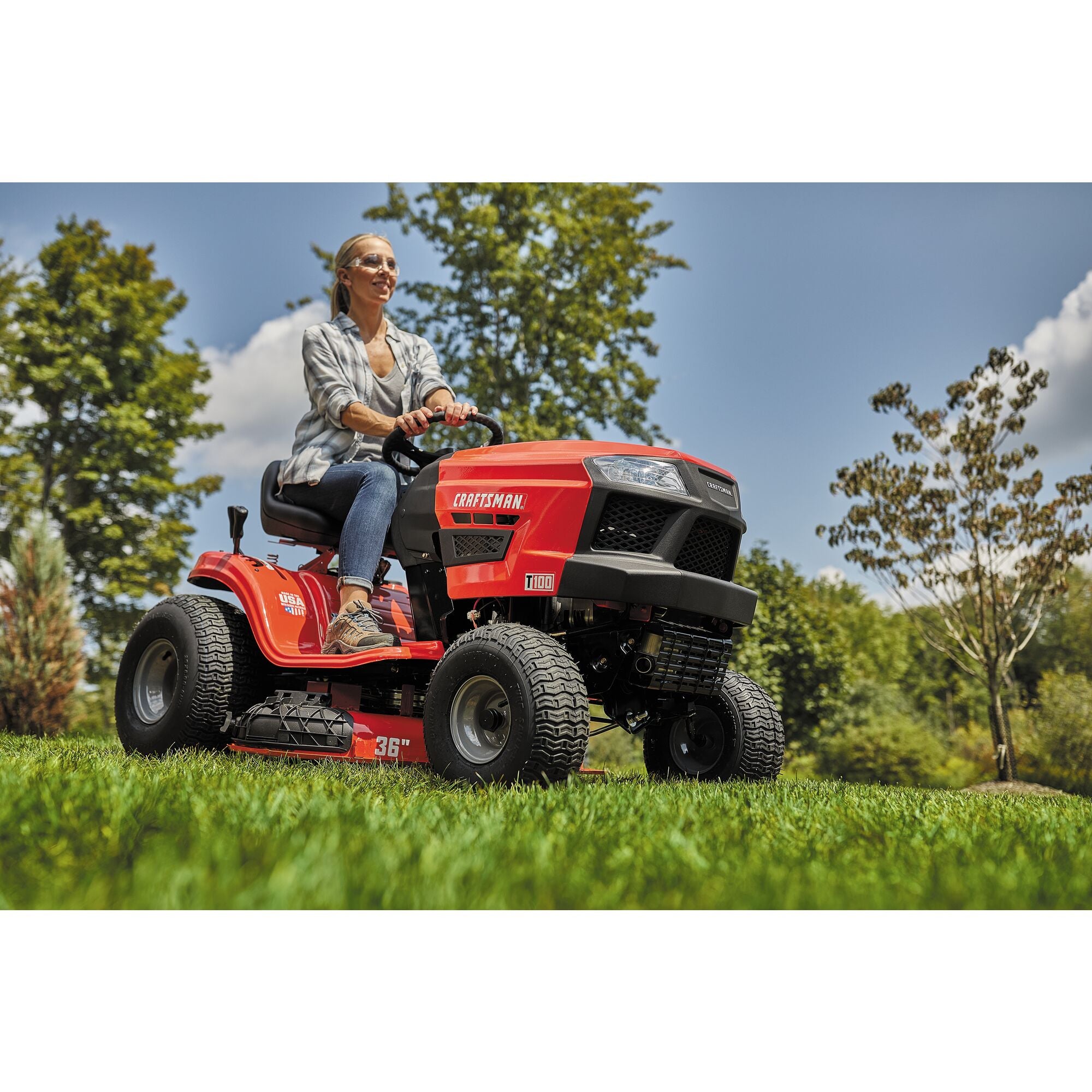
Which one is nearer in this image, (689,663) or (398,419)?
(689,663)

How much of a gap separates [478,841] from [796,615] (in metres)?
15.0

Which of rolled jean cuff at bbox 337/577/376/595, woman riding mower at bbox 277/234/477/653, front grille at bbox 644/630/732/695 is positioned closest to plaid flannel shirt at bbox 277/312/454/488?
woman riding mower at bbox 277/234/477/653

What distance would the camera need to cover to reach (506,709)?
3314mm

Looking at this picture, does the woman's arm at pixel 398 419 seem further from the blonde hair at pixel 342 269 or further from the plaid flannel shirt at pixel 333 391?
the blonde hair at pixel 342 269

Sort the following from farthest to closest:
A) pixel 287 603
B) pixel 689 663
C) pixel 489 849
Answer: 1. pixel 287 603
2. pixel 689 663
3. pixel 489 849

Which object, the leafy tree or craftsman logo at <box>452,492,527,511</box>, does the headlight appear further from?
the leafy tree

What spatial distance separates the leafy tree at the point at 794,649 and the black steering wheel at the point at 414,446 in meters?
11.0

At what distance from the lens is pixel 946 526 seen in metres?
13.5

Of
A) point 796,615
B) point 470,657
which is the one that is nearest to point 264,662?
point 470,657

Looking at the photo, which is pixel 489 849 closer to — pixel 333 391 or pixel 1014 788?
pixel 333 391

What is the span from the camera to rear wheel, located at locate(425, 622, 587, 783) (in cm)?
305

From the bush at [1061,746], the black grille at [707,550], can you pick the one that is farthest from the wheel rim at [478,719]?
the bush at [1061,746]

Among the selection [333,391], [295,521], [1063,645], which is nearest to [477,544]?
[333,391]

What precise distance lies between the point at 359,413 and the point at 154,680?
1.74 m
